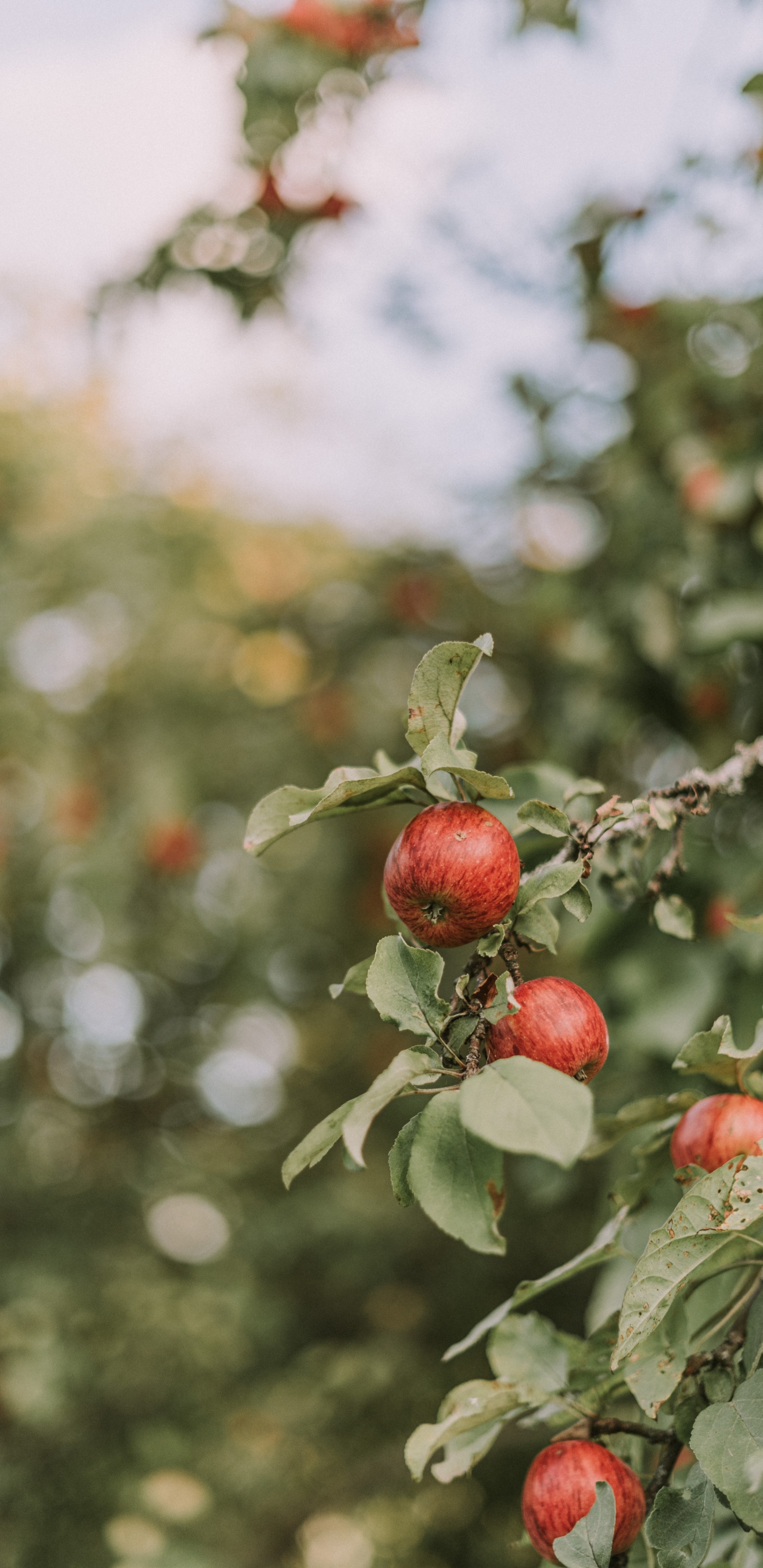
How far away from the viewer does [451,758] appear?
0.61m

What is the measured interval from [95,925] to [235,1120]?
146 centimetres

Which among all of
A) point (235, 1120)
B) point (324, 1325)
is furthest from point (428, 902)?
point (235, 1120)

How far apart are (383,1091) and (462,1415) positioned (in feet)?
0.93

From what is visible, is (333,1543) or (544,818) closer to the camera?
(544,818)

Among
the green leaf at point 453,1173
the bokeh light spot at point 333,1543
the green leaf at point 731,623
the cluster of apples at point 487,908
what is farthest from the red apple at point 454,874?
the bokeh light spot at point 333,1543

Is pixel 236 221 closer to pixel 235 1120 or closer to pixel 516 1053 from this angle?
pixel 516 1053

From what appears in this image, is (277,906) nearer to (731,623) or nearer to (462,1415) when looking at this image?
(731,623)

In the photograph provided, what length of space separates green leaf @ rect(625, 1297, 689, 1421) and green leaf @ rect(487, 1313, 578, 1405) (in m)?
0.06

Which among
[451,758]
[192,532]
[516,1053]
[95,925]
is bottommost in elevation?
[95,925]

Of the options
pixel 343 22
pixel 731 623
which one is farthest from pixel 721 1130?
pixel 343 22

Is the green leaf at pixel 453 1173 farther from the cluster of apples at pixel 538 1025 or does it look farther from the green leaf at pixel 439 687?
the green leaf at pixel 439 687

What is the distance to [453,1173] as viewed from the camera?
0.58 metres

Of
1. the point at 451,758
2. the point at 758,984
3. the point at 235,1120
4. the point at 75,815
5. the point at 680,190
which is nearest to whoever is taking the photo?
the point at 451,758

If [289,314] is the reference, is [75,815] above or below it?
below
